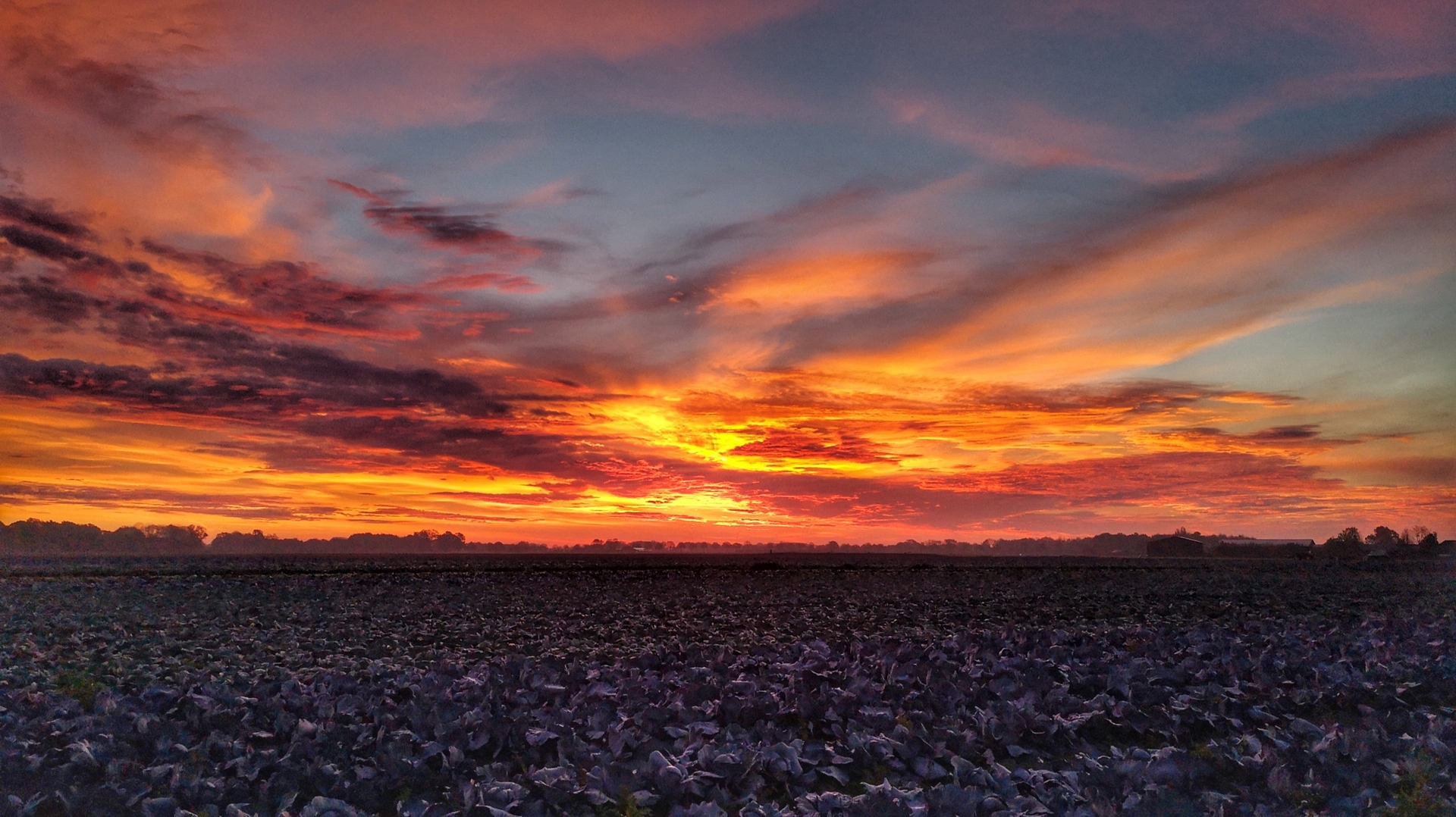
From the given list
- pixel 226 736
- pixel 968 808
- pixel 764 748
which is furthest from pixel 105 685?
pixel 968 808

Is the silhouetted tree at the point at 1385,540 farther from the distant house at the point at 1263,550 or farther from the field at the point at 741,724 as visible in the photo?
the field at the point at 741,724

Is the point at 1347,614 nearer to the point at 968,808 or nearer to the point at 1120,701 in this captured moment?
the point at 1120,701

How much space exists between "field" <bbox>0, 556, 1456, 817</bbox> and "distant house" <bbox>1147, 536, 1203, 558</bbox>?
338 feet

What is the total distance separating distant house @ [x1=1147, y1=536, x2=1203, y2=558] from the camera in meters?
108

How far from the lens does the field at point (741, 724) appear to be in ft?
22.4

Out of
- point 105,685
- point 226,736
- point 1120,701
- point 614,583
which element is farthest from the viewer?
point 614,583

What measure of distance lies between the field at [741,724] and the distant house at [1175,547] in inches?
4061

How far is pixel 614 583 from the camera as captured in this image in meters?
43.2

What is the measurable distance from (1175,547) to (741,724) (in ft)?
398

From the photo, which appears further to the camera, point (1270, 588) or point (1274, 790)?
point (1270, 588)

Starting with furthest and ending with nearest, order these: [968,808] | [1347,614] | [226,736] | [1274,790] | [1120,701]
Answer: [1347,614]
[1120,701]
[226,736]
[1274,790]
[968,808]

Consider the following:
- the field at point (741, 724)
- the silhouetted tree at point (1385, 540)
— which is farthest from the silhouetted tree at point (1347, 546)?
the field at point (741, 724)

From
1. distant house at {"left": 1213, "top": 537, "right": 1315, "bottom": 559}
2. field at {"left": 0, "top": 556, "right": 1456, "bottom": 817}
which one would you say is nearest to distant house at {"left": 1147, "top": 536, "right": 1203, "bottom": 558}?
distant house at {"left": 1213, "top": 537, "right": 1315, "bottom": 559}

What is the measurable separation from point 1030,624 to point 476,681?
16.5m
